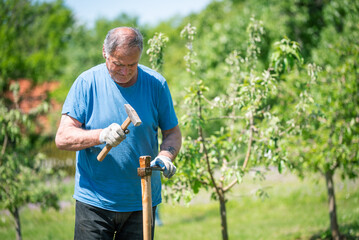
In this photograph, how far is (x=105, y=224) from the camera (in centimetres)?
247

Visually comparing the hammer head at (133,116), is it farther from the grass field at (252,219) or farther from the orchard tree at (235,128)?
the grass field at (252,219)

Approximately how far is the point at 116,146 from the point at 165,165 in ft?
1.00

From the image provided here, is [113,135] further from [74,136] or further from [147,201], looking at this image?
[147,201]

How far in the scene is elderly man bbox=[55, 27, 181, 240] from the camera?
2387 mm

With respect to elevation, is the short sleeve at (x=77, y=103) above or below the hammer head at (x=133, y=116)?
above

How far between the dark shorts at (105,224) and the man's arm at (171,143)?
1.29 feet

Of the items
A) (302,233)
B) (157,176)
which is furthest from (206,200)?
(157,176)

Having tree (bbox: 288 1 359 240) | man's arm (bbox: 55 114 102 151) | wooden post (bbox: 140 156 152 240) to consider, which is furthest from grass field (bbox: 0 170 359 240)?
man's arm (bbox: 55 114 102 151)

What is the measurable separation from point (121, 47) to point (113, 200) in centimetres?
88

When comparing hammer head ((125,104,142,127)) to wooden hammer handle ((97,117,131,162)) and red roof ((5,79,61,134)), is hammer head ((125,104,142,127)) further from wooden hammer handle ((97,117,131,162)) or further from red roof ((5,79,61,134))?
red roof ((5,79,61,134))

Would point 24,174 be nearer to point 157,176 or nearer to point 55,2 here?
point 157,176

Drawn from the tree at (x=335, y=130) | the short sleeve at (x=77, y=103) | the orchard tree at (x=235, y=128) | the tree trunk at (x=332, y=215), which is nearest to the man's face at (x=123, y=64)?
the short sleeve at (x=77, y=103)

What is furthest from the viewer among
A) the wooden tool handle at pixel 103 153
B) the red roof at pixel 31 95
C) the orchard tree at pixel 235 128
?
the red roof at pixel 31 95

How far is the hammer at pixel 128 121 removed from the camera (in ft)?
7.28
